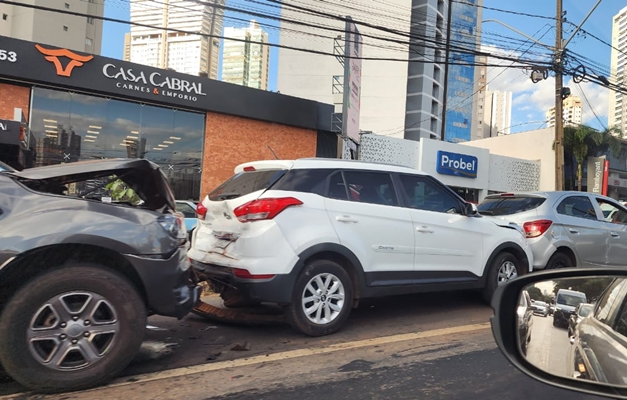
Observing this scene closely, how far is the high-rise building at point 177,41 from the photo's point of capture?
1789 cm

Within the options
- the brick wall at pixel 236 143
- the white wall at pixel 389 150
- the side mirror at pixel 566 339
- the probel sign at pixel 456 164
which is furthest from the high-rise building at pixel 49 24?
the side mirror at pixel 566 339

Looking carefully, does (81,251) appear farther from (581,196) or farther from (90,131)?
(90,131)

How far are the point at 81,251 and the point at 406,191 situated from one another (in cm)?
350

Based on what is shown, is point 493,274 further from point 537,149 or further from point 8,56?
point 537,149

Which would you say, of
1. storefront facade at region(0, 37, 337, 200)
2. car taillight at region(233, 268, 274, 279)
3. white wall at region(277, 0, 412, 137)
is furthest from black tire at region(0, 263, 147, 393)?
white wall at region(277, 0, 412, 137)

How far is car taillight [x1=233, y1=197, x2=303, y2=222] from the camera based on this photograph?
4352mm

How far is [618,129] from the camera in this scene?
23031 mm

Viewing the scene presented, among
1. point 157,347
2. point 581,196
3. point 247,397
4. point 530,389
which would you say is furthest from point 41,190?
point 581,196

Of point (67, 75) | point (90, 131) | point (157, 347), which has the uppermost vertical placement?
point (67, 75)

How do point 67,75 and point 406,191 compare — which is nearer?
point 406,191

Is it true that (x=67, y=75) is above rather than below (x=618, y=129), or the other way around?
below

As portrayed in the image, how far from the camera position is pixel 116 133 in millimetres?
14742

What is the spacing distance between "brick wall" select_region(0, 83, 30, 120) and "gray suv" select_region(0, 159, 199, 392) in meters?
11.6

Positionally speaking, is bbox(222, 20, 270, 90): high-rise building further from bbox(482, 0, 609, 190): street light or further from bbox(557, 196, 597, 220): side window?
bbox(557, 196, 597, 220): side window
